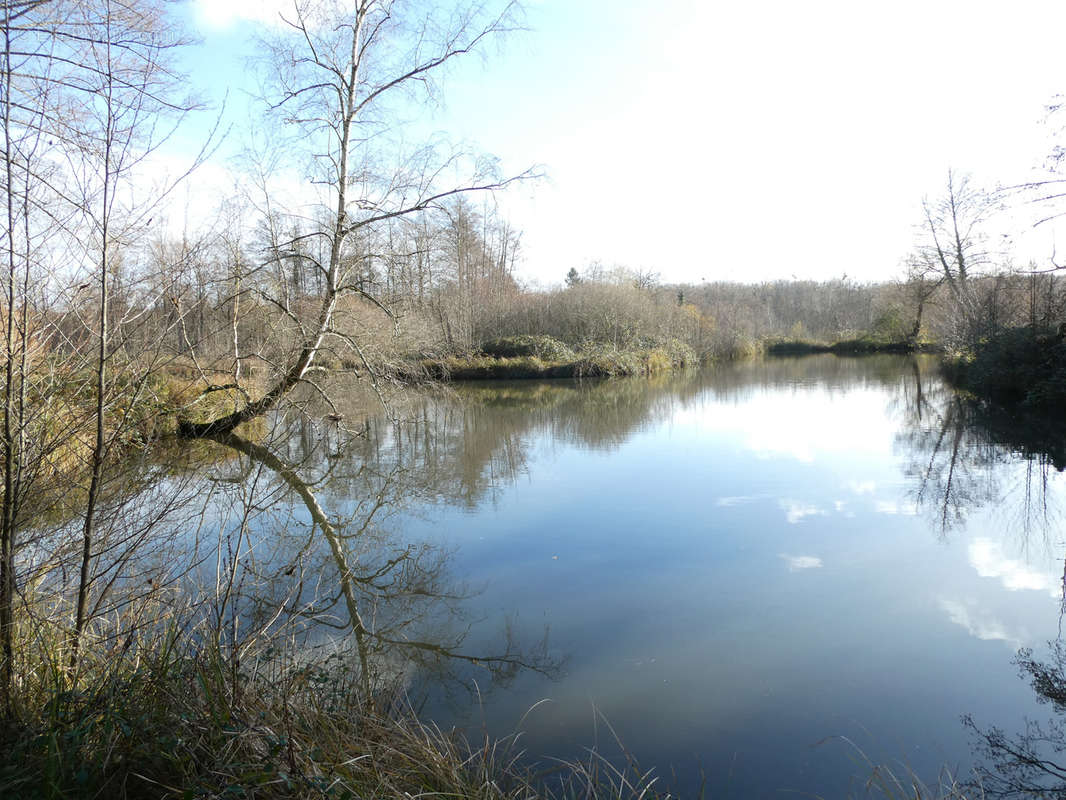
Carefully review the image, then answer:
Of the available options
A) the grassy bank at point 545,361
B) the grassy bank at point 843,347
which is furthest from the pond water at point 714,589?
the grassy bank at point 843,347

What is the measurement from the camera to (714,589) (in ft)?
15.0

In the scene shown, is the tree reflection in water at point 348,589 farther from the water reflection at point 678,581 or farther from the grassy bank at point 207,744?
the grassy bank at point 207,744

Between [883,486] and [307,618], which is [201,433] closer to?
[307,618]

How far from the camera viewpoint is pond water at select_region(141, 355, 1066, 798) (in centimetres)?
299

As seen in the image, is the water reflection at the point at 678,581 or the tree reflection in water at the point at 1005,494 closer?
the tree reflection in water at the point at 1005,494

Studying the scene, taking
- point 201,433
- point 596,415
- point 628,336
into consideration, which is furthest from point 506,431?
point 628,336

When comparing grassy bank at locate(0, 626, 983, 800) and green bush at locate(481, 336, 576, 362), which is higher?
green bush at locate(481, 336, 576, 362)

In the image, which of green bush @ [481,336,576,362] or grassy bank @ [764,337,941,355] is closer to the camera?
green bush @ [481,336,576,362]

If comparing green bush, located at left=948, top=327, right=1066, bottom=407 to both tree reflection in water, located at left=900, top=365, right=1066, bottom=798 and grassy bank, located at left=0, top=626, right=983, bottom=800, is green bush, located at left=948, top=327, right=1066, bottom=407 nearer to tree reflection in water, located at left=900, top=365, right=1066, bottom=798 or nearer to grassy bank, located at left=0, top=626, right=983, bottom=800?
tree reflection in water, located at left=900, top=365, right=1066, bottom=798

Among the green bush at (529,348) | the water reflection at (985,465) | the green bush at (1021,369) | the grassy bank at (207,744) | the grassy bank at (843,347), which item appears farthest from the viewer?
the grassy bank at (843,347)

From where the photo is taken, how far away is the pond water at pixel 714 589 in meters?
2.99

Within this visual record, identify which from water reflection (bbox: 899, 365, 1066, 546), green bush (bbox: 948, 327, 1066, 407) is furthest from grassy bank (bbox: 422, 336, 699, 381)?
water reflection (bbox: 899, 365, 1066, 546)

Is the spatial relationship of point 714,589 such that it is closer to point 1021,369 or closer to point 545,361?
point 1021,369

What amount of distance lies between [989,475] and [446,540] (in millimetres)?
6144
